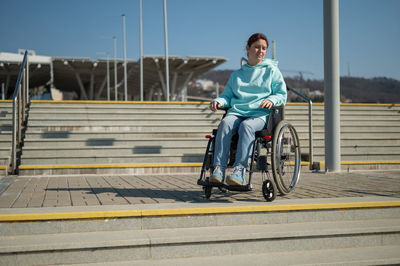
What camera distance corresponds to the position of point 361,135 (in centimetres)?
937

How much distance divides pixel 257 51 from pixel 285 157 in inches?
42.0

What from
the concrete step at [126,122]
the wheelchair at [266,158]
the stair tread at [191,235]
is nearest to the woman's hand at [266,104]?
the wheelchair at [266,158]

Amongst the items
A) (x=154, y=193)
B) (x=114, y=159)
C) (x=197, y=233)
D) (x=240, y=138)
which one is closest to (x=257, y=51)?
(x=240, y=138)

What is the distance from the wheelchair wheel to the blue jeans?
20 centimetres

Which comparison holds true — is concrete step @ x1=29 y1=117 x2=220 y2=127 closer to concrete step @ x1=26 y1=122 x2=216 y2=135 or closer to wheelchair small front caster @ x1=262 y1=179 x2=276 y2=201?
concrete step @ x1=26 y1=122 x2=216 y2=135

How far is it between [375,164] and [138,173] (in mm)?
4242

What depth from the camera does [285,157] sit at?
421 centimetres

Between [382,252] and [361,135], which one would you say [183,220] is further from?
[361,135]

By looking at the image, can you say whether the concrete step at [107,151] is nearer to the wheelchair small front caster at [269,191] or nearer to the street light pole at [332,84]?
the street light pole at [332,84]

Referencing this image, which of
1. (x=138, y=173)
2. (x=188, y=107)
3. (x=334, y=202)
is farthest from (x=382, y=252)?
(x=188, y=107)

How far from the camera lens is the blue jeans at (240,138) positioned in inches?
147

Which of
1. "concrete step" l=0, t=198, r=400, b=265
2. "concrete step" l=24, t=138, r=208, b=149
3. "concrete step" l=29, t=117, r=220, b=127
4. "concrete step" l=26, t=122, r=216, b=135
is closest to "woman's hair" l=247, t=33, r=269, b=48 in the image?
"concrete step" l=0, t=198, r=400, b=265

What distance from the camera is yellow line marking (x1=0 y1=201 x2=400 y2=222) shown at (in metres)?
3.00

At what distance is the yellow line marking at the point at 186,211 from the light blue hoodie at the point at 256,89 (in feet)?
3.25
